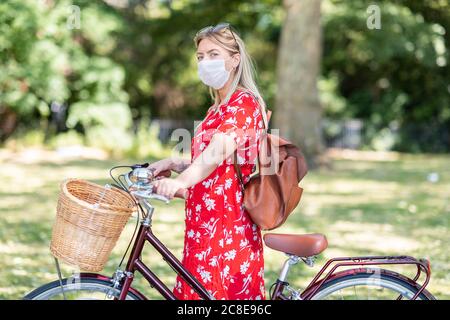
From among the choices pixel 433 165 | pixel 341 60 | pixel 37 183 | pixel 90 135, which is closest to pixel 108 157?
pixel 90 135

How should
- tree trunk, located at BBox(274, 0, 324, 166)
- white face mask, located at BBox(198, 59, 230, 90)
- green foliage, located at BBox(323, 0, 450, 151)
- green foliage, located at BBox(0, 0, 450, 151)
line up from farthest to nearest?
green foliage, located at BBox(323, 0, 450, 151)
green foliage, located at BBox(0, 0, 450, 151)
tree trunk, located at BBox(274, 0, 324, 166)
white face mask, located at BBox(198, 59, 230, 90)

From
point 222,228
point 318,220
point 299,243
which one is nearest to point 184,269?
point 222,228

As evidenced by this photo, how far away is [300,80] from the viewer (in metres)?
16.4

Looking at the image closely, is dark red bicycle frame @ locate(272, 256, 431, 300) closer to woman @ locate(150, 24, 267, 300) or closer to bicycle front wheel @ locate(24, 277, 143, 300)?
woman @ locate(150, 24, 267, 300)

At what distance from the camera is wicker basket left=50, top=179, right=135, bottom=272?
Answer: 9.92 feet

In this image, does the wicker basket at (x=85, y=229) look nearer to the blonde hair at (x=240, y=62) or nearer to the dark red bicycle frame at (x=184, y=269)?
the dark red bicycle frame at (x=184, y=269)

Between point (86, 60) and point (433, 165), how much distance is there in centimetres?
945

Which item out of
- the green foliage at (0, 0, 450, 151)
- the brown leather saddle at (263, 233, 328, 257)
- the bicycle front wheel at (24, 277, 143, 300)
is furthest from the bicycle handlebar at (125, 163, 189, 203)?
the green foliage at (0, 0, 450, 151)

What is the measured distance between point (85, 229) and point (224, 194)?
661mm

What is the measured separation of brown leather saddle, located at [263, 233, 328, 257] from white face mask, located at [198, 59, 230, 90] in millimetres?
705

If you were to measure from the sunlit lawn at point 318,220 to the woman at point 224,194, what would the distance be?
7.57 feet

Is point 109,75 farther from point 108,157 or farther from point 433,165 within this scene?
point 433,165

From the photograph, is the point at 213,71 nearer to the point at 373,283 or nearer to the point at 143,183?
the point at 143,183

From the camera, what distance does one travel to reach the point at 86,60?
2102cm
